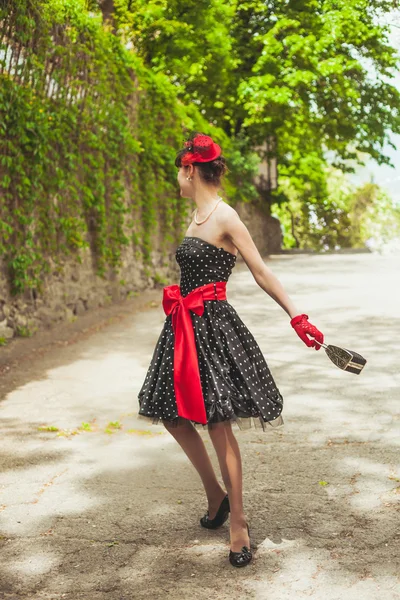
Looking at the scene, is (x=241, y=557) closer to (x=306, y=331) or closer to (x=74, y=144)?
(x=306, y=331)

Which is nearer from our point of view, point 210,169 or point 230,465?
point 230,465

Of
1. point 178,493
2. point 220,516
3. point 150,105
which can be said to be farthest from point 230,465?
point 150,105

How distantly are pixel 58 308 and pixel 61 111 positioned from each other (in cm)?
244

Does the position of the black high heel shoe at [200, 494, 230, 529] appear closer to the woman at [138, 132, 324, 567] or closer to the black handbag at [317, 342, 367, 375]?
the woman at [138, 132, 324, 567]

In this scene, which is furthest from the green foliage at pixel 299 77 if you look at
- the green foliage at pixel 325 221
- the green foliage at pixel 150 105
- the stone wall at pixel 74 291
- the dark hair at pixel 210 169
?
the dark hair at pixel 210 169

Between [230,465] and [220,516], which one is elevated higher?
[230,465]

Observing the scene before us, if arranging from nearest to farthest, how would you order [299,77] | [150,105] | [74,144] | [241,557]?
[241,557] < [74,144] < [150,105] < [299,77]

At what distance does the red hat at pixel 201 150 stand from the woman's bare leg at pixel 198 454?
4.12ft

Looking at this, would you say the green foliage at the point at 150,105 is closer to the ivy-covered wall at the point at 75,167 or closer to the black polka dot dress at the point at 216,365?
the ivy-covered wall at the point at 75,167

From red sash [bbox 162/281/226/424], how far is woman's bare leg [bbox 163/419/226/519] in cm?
18

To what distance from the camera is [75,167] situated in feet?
34.0

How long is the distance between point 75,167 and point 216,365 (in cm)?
715

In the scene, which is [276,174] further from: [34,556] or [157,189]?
[34,556]

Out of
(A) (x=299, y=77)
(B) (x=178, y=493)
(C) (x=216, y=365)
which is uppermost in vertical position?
(A) (x=299, y=77)
